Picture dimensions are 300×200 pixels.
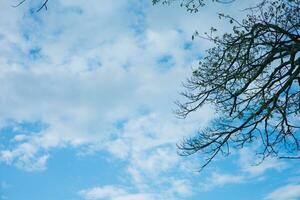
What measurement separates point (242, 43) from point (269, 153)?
334cm

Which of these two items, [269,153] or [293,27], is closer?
[293,27]

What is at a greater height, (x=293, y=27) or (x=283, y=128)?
(x=293, y=27)

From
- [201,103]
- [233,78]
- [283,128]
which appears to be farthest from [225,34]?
[283,128]

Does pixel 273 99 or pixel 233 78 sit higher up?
pixel 233 78

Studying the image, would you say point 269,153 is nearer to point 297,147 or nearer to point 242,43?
point 297,147

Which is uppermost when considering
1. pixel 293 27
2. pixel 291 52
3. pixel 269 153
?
pixel 293 27

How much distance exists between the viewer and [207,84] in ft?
38.2

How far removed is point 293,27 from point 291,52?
2.43 ft

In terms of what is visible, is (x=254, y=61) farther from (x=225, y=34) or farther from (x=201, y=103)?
(x=201, y=103)

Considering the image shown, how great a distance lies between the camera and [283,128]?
39.7ft

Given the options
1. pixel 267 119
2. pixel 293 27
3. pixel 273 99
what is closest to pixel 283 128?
pixel 267 119

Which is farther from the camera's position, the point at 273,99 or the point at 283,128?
the point at 283,128

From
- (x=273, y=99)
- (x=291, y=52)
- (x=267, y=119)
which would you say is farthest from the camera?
(x=267, y=119)

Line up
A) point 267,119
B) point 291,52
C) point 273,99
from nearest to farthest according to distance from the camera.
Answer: point 291,52 → point 273,99 → point 267,119
